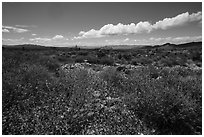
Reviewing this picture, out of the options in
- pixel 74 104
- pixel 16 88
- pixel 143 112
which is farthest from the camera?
pixel 16 88

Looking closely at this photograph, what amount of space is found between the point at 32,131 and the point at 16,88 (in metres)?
1.66

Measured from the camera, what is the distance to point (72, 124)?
3.46 meters

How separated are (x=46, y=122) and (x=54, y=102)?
834 mm

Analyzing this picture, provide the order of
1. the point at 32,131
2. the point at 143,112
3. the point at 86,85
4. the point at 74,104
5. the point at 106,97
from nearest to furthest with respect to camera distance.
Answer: the point at 32,131, the point at 143,112, the point at 74,104, the point at 106,97, the point at 86,85

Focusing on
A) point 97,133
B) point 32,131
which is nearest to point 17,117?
point 32,131

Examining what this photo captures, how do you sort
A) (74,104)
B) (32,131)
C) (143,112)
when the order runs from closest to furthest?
(32,131)
(143,112)
(74,104)

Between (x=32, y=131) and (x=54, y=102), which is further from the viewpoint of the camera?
(x=54, y=102)

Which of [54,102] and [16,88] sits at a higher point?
[16,88]

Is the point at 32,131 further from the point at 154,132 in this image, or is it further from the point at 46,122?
the point at 154,132

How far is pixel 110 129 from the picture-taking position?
136 inches

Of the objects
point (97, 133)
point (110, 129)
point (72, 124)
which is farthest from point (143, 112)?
point (72, 124)

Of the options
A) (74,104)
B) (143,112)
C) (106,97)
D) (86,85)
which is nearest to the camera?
(143,112)

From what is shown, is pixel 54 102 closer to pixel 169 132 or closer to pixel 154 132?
pixel 154 132

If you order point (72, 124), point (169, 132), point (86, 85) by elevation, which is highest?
point (86, 85)
